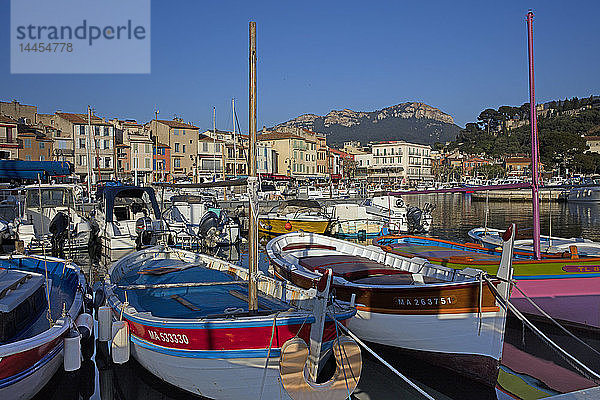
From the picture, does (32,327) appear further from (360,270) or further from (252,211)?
(360,270)

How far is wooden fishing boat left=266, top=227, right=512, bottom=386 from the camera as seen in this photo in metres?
8.22

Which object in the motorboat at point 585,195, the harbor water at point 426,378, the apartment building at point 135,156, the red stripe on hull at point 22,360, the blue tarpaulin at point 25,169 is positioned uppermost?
the apartment building at point 135,156

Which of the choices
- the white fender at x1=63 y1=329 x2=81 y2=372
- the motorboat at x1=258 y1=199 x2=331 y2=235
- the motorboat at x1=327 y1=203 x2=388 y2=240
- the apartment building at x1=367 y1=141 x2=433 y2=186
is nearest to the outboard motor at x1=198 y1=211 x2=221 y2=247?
the motorboat at x1=258 y1=199 x2=331 y2=235

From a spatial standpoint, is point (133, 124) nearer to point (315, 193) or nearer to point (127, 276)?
point (315, 193)

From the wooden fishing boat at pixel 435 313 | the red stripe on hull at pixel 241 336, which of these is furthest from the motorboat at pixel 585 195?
the red stripe on hull at pixel 241 336

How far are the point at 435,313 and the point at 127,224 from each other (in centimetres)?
1540

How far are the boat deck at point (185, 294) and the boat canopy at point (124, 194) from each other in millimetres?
9161

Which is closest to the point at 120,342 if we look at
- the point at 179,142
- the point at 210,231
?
the point at 210,231

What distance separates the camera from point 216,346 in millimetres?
6676

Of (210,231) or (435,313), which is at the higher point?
(210,231)

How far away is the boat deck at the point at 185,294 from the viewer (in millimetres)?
8539

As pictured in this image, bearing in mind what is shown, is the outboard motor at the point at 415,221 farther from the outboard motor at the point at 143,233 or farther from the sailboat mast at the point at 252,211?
the sailboat mast at the point at 252,211

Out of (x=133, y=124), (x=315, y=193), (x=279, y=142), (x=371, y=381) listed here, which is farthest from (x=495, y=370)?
(x=279, y=142)

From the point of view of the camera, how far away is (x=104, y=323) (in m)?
9.41
